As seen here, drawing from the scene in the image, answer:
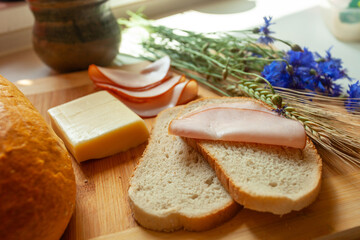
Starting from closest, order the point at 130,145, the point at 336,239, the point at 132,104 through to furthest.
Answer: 1. the point at 336,239
2. the point at 130,145
3. the point at 132,104

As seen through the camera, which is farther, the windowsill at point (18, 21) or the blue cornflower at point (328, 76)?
the windowsill at point (18, 21)

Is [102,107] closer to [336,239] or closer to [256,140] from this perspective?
[256,140]

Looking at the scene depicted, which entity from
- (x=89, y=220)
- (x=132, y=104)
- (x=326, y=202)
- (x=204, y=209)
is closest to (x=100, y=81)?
(x=132, y=104)

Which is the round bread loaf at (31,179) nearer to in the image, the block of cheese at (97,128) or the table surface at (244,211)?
the table surface at (244,211)

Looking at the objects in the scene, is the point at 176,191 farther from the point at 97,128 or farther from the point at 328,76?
the point at 328,76

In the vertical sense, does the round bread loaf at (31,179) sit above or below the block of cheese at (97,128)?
above

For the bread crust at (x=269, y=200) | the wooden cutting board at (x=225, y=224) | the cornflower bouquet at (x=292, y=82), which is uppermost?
the cornflower bouquet at (x=292, y=82)

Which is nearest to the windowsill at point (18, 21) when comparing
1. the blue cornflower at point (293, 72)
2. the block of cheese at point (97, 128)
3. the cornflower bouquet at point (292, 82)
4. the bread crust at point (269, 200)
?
the cornflower bouquet at point (292, 82)
